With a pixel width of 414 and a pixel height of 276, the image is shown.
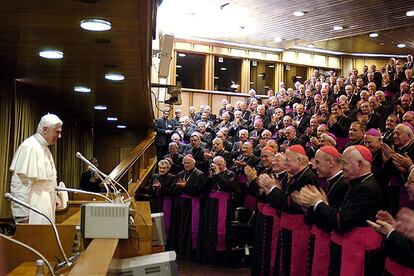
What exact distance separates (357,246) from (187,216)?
420 cm

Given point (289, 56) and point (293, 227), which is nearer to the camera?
point (293, 227)

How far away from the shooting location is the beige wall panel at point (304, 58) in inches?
729

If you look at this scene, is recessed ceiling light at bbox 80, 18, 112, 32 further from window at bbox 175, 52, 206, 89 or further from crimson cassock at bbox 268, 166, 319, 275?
window at bbox 175, 52, 206, 89

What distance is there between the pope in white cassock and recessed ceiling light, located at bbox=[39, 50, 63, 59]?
0.57 metres

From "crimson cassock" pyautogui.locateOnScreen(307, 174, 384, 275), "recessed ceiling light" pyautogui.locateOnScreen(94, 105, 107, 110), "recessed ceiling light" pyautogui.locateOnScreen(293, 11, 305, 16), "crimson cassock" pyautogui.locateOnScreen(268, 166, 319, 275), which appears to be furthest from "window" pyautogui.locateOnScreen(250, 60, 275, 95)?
"crimson cassock" pyautogui.locateOnScreen(307, 174, 384, 275)

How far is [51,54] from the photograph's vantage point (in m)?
4.75

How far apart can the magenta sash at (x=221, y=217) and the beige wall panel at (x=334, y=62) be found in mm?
12779

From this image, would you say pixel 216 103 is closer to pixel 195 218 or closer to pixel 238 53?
pixel 238 53

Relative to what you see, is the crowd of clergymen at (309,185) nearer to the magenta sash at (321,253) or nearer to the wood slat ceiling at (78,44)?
the magenta sash at (321,253)

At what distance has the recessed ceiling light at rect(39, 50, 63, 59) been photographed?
4656 mm

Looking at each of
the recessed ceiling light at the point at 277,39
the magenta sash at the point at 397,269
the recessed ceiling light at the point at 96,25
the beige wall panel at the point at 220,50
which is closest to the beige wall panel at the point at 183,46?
the beige wall panel at the point at 220,50

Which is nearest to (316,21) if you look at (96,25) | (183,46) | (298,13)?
(298,13)

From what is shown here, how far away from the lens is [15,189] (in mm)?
4344

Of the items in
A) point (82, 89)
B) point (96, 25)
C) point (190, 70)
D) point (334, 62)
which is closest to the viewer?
point (96, 25)
